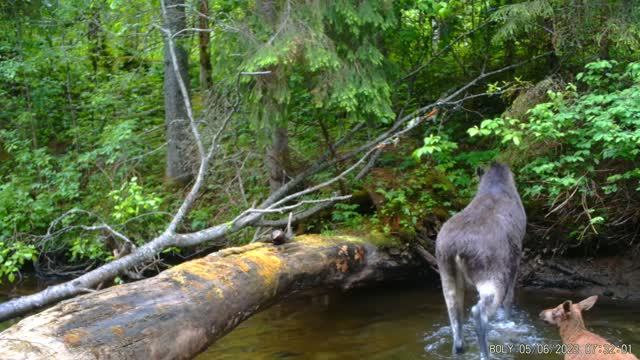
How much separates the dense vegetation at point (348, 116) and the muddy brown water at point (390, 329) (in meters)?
1.05

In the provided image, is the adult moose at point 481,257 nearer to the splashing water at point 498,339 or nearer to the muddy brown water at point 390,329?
the splashing water at point 498,339

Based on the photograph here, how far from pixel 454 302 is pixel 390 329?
67.2 inches

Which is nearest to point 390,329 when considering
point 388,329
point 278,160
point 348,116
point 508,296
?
point 388,329

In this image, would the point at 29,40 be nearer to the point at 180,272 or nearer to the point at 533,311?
the point at 180,272

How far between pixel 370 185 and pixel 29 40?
27.0ft

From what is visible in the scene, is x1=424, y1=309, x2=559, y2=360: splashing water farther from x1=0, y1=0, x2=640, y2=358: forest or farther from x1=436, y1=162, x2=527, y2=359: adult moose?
x1=0, y1=0, x2=640, y2=358: forest

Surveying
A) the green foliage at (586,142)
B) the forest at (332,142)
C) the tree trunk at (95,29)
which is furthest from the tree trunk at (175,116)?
the green foliage at (586,142)

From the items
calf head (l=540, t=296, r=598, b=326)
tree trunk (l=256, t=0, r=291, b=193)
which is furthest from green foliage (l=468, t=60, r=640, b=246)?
tree trunk (l=256, t=0, r=291, b=193)

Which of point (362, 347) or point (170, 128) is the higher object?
point (170, 128)

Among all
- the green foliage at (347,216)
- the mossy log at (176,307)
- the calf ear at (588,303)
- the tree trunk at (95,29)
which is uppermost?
the tree trunk at (95,29)

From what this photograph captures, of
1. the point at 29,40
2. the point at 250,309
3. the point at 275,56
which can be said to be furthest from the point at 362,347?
the point at 29,40

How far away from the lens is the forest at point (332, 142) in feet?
23.1

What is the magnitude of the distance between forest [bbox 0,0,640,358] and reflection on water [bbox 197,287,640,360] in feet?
1.81

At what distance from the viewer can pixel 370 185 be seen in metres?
9.10
